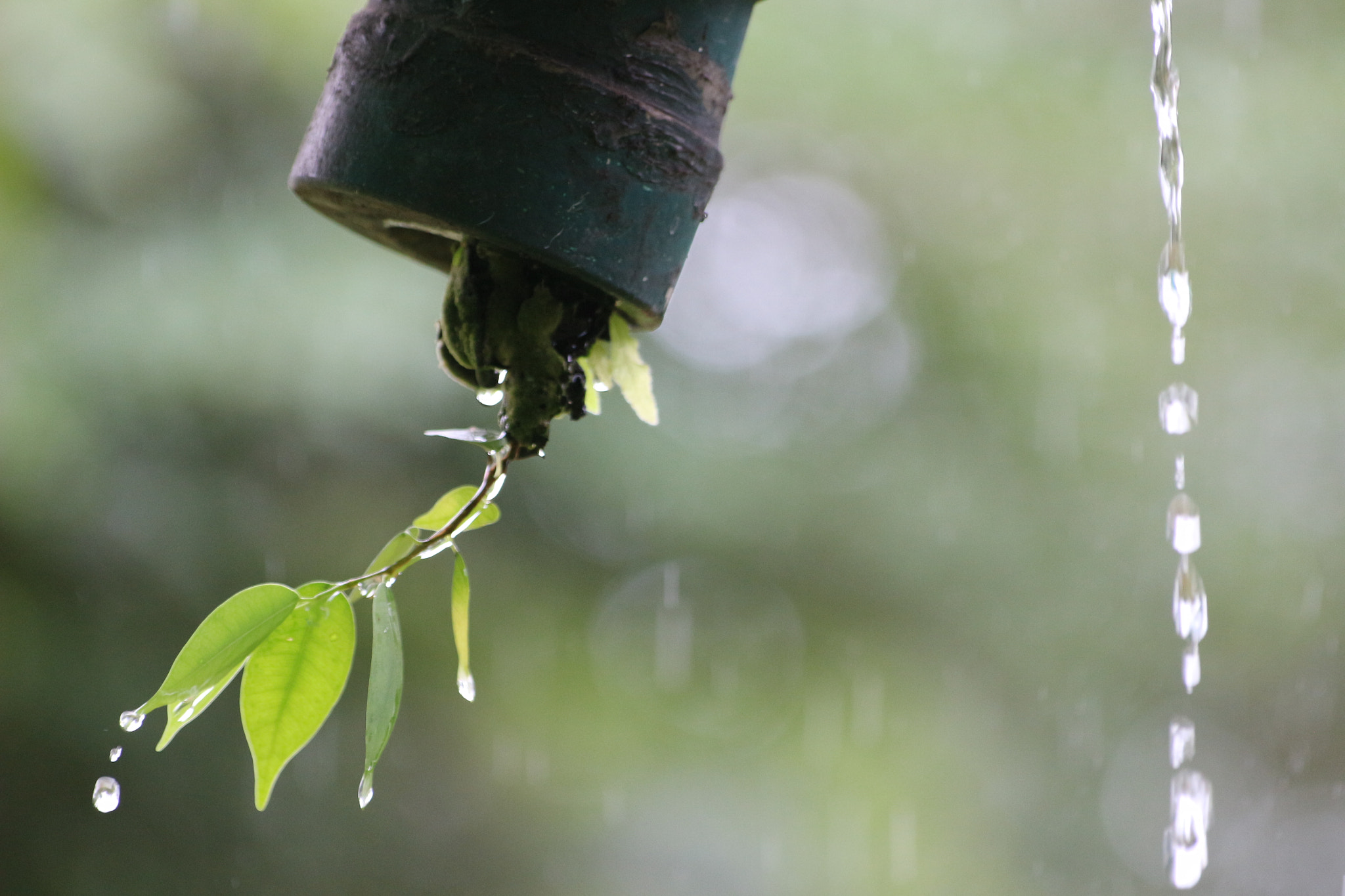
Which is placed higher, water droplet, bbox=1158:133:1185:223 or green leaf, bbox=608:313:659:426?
water droplet, bbox=1158:133:1185:223

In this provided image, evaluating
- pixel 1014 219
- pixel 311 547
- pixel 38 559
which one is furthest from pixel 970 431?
pixel 38 559

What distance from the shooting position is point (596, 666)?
9.98 ft

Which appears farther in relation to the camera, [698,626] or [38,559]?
[698,626]

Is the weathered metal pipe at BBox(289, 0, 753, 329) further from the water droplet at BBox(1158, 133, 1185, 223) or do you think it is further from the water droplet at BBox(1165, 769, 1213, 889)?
the water droplet at BBox(1165, 769, 1213, 889)

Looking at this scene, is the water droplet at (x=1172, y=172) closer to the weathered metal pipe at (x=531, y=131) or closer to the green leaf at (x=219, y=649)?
the weathered metal pipe at (x=531, y=131)

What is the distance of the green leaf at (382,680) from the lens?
390 millimetres

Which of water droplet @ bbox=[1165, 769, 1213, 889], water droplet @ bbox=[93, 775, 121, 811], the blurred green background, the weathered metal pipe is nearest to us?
the weathered metal pipe

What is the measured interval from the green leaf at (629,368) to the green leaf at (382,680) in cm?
12

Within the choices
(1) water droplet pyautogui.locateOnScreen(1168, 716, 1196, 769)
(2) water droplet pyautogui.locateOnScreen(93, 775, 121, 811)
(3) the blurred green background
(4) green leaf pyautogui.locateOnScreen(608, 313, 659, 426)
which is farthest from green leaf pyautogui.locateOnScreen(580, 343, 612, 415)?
(1) water droplet pyautogui.locateOnScreen(1168, 716, 1196, 769)

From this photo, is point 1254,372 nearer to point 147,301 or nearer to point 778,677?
point 778,677

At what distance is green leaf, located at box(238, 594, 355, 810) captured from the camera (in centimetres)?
39

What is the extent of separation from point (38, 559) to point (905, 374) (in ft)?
7.02

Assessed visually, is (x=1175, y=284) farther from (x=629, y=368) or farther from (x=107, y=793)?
(x=107, y=793)

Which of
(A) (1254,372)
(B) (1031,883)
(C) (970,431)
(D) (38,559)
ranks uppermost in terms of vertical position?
(A) (1254,372)
